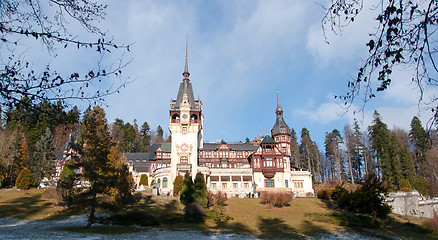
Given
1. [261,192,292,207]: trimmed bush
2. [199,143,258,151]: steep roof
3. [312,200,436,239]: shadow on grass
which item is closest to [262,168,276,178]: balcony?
[199,143,258,151]: steep roof

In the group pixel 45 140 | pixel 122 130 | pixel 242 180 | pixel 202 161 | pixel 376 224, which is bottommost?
pixel 376 224

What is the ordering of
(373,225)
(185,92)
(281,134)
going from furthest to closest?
(281,134)
(185,92)
(373,225)

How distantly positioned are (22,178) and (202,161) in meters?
34.2

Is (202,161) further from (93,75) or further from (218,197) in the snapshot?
(93,75)

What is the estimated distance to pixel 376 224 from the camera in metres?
28.8

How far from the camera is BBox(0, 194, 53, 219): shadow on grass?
29.5 m

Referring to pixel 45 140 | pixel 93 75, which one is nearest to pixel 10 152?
pixel 45 140

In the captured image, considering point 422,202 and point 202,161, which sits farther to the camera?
point 202,161

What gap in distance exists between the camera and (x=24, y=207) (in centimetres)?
3341

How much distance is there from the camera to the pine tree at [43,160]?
2053 inches

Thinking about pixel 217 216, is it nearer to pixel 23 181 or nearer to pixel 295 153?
pixel 23 181

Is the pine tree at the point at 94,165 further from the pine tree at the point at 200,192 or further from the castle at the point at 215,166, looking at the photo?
the castle at the point at 215,166

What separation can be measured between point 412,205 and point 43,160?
213 ft

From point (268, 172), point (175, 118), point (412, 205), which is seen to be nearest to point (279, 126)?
point (268, 172)
